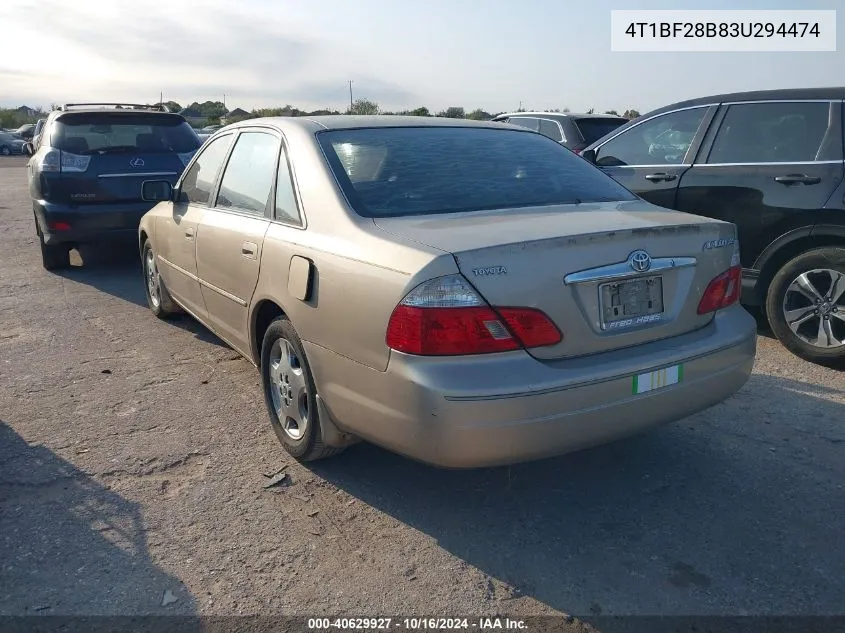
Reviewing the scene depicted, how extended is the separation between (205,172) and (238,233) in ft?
3.62

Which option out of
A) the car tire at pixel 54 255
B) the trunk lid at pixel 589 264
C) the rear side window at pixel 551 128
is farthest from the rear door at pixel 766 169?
the car tire at pixel 54 255

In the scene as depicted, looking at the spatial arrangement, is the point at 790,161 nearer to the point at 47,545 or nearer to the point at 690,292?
the point at 690,292

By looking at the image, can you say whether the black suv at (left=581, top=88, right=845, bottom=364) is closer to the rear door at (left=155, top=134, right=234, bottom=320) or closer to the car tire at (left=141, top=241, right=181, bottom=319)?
the rear door at (left=155, top=134, right=234, bottom=320)

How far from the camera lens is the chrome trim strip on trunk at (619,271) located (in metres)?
2.87

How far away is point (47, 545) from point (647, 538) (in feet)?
7.68

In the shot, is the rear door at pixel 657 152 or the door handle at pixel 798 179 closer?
the door handle at pixel 798 179

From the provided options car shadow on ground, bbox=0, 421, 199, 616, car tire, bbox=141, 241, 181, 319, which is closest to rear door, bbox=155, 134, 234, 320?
car tire, bbox=141, 241, 181, 319

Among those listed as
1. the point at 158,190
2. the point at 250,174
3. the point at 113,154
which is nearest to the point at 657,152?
the point at 250,174

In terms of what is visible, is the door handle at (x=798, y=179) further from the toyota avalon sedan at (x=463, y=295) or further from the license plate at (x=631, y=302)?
the license plate at (x=631, y=302)

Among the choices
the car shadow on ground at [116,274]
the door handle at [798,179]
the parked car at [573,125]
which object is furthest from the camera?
the parked car at [573,125]

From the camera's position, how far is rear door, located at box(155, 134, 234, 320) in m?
4.88

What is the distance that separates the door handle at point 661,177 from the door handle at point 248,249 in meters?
3.49

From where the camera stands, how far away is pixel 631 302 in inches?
119

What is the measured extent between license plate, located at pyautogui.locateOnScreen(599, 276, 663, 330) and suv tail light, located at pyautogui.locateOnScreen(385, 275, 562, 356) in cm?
33
